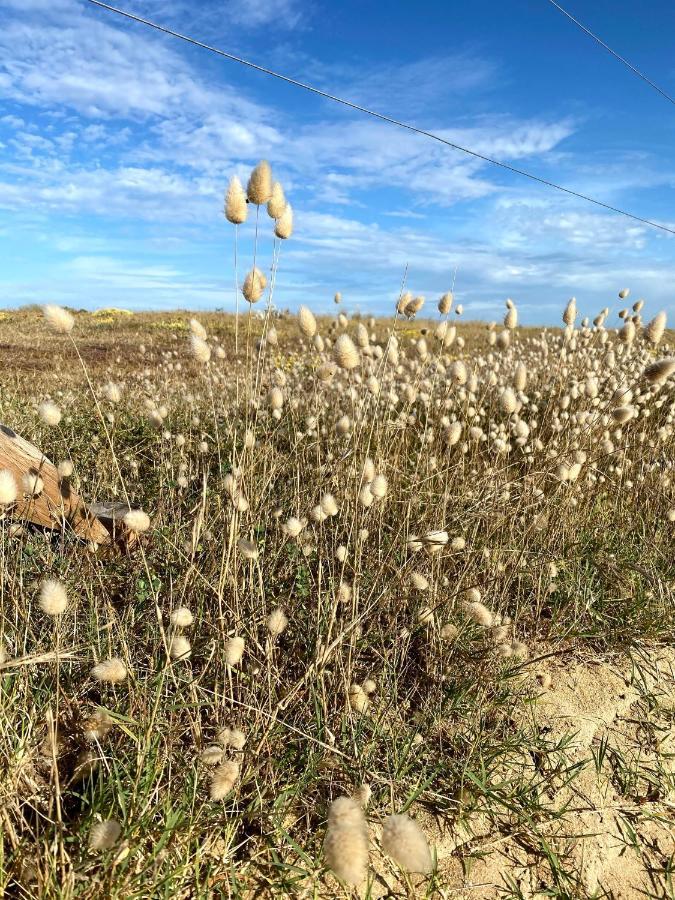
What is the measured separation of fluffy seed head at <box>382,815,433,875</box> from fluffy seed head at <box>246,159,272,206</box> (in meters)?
1.77

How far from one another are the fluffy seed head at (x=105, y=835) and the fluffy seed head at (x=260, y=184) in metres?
1.75

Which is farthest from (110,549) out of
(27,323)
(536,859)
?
(27,323)

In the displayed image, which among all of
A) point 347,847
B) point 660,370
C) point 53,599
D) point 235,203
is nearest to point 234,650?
point 53,599

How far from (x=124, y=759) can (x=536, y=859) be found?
1152 millimetres

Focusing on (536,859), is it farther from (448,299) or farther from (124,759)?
(448,299)

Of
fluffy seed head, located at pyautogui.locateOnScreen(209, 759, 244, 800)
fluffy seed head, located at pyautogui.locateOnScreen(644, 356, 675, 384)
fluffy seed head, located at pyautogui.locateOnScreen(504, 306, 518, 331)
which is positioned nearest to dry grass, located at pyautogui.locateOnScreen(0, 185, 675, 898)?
fluffy seed head, located at pyautogui.locateOnScreen(209, 759, 244, 800)

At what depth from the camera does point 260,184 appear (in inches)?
76.9

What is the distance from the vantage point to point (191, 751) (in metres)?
1.69

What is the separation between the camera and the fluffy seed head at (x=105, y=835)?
1216 millimetres

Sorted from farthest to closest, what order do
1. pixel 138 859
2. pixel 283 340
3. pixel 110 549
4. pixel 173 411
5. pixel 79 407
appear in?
pixel 283 340, pixel 79 407, pixel 173 411, pixel 110 549, pixel 138 859

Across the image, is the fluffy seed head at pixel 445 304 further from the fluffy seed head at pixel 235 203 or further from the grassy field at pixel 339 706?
the fluffy seed head at pixel 235 203

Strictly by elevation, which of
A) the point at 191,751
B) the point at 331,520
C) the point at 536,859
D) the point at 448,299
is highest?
the point at 448,299

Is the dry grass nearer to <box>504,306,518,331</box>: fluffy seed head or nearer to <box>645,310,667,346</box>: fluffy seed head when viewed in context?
<box>645,310,667,346</box>: fluffy seed head

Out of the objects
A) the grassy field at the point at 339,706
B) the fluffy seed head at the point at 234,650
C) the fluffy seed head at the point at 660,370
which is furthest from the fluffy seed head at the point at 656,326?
the fluffy seed head at the point at 234,650
